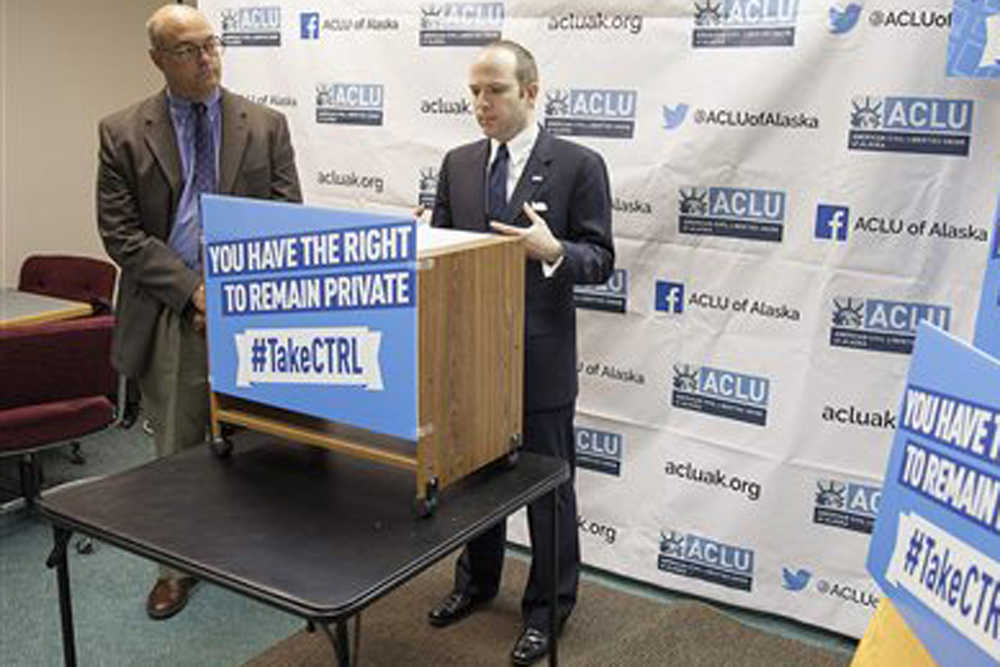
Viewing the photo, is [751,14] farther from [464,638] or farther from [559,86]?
[464,638]

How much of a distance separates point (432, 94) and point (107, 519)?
6.66 ft

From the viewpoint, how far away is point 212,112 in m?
2.58

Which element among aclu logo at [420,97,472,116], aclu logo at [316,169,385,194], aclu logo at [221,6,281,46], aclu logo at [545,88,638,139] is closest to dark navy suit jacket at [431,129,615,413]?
aclu logo at [545,88,638,139]

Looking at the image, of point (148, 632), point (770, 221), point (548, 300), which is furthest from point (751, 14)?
point (148, 632)

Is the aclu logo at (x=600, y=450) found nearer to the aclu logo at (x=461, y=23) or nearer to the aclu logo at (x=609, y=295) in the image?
the aclu logo at (x=609, y=295)

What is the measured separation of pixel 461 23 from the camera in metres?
3.09

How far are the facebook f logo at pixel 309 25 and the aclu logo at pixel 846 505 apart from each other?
235 centimetres

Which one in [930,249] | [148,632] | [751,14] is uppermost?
[751,14]

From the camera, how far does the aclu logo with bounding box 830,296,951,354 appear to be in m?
2.50

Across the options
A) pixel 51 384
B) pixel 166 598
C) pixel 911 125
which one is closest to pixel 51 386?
pixel 51 384

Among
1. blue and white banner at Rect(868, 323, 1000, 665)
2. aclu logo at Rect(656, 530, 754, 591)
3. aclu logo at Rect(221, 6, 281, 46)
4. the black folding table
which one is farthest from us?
aclu logo at Rect(221, 6, 281, 46)

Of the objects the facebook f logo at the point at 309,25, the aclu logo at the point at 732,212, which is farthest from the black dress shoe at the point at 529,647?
the facebook f logo at the point at 309,25

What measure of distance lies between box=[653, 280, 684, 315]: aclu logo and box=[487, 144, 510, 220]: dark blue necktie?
2.50 feet

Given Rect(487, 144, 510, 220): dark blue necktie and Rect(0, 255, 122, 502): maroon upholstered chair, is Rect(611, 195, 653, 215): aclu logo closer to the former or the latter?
Rect(487, 144, 510, 220): dark blue necktie
